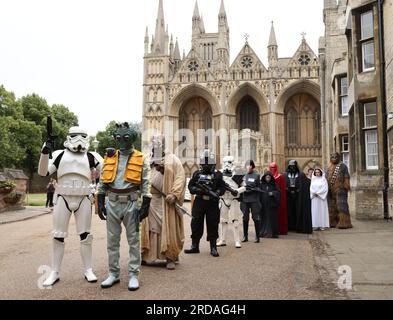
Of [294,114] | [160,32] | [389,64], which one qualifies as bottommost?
[389,64]

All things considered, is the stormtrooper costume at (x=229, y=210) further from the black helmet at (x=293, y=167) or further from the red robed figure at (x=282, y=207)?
the black helmet at (x=293, y=167)

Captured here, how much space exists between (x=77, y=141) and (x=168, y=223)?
5.99 ft

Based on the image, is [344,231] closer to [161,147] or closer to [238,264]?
[238,264]

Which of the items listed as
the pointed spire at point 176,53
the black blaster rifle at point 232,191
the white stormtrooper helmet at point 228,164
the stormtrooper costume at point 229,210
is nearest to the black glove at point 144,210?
the black blaster rifle at point 232,191

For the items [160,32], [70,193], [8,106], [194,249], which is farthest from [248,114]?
[70,193]

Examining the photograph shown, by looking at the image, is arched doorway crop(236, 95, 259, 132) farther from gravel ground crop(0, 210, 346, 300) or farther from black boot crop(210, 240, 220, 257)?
black boot crop(210, 240, 220, 257)

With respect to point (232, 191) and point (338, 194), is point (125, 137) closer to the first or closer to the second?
point (232, 191)

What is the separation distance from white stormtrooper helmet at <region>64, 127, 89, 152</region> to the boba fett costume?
389 mm

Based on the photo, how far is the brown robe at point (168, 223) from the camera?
19.1 feet

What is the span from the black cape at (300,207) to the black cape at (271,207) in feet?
3.10

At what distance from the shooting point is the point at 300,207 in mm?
10336

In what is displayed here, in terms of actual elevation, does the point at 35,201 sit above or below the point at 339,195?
below

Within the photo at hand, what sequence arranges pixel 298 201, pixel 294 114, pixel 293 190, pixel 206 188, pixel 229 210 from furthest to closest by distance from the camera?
1. pixel 294 114
2. pixel 293 190
3. pixel 298 201
4. pixel 229 210
5. pixel 206 188

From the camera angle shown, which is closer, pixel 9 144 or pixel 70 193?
pixel 70 193
